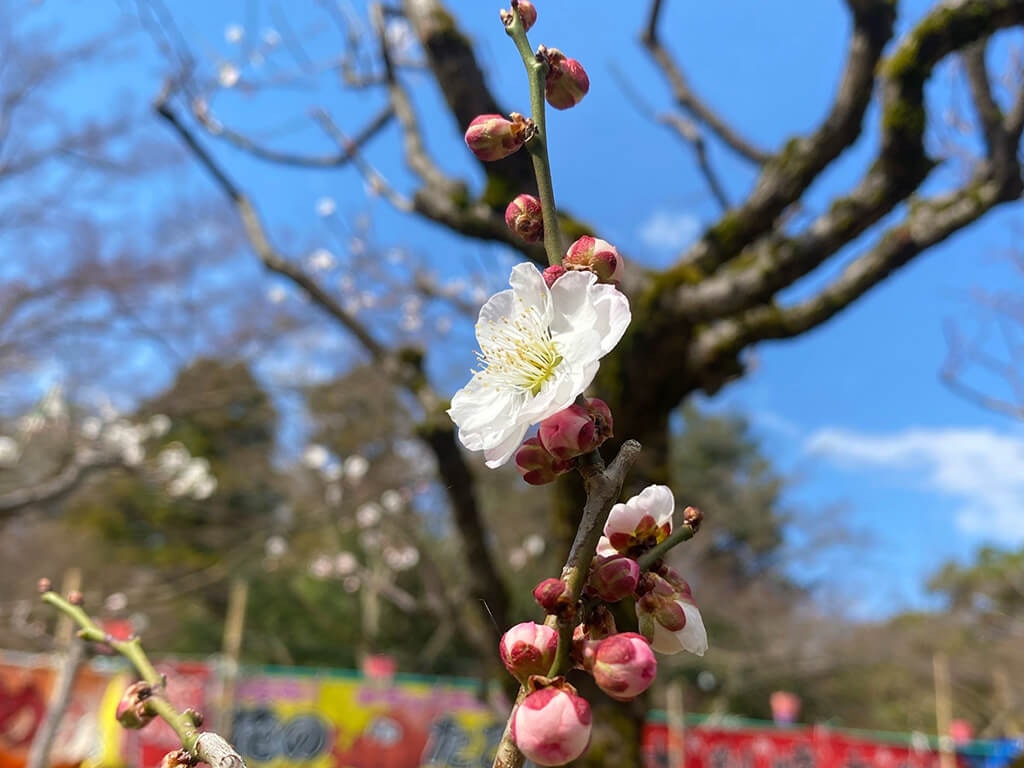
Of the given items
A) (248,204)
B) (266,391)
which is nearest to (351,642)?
(266,391)

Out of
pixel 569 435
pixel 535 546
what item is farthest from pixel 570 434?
pixel 535 546

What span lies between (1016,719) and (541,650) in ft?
38.1

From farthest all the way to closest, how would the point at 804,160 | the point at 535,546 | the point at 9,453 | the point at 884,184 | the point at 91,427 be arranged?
the point at 535,546 < the point at 91,427 < the point at 9,453 < the point at 804,160 < the point at 884,184

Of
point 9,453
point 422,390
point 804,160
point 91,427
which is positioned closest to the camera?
point 804,160

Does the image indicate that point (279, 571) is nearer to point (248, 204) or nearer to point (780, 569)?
point (248, 204)

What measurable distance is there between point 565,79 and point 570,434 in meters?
0.24

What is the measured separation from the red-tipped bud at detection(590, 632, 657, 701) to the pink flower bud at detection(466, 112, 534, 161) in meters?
0.28

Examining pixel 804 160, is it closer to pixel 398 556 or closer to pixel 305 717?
pixel 305 717

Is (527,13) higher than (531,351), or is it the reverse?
(527,13)

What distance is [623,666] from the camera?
34 cm

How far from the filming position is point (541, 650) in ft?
1.07

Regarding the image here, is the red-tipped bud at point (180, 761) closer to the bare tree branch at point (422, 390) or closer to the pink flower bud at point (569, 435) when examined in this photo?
the pink flower bud at point (569, 435)

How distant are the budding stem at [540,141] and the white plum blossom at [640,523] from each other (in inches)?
5.8

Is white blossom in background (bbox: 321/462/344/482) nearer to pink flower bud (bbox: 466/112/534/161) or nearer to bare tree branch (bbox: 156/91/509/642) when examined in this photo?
bare tree branch (bbox: 156/91/509/642)
